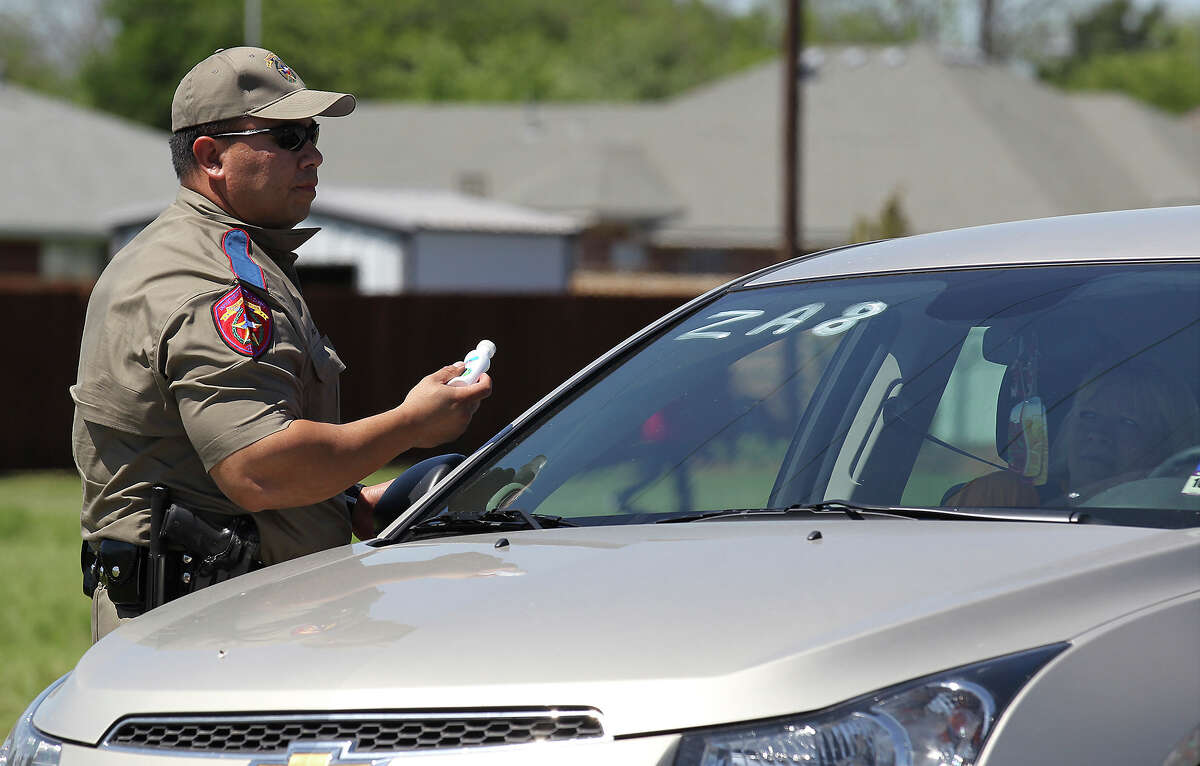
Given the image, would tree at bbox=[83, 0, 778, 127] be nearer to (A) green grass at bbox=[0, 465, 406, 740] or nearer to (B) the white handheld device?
(A) green grass at bbox=[0, 465, 406, 740]

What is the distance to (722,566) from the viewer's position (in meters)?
2.72

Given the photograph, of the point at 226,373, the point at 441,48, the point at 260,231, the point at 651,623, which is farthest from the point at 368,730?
the point at 441,48

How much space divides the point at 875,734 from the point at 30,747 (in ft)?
4.47

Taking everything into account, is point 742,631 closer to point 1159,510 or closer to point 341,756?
point 341,756

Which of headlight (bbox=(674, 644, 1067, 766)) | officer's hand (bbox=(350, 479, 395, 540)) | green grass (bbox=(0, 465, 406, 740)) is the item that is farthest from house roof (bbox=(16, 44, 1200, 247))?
headlight (bbox=(674, 644, 1067, 766))

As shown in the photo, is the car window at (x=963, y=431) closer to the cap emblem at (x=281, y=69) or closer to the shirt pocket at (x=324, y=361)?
the shirt pocket at (x=324, y=361)

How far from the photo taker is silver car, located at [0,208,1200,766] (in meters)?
2.28

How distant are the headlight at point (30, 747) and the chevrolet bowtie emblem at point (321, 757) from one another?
49 centimetres

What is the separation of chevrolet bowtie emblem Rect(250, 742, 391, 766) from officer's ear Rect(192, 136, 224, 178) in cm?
168

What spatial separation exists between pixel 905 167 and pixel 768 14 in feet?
A: 150

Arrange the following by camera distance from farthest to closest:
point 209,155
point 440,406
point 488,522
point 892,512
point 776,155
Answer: point 776,155 < point 209,155 < point 440,406 < point 488,522 < point 892,512

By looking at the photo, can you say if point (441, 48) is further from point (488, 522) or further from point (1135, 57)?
point (488, 522)

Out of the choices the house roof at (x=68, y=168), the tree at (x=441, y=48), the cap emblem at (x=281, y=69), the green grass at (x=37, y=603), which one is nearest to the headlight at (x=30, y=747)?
the cap emblem at (x=281, y=69)

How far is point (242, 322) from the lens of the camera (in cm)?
350
